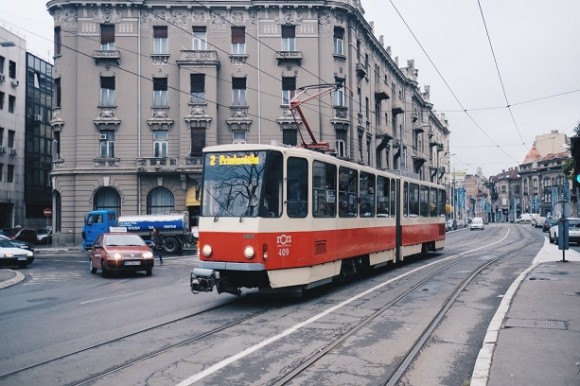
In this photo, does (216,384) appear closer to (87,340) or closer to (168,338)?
Result: (168,338)

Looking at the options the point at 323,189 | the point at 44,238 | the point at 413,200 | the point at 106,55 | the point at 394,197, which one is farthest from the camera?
the point at 44,238

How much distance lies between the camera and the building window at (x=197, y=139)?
37.3 meters

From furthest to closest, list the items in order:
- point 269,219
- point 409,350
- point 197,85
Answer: point 197,85
point 269,219
point 409,350

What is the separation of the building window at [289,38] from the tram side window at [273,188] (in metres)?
29.2

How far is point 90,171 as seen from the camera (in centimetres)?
3703

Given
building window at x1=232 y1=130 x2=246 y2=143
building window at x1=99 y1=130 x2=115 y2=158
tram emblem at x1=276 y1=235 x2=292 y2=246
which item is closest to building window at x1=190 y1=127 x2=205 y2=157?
building window at x1=232 y1=130 x2=246 y2=143

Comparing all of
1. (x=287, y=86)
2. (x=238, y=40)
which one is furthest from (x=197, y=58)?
(x=287, y=86)

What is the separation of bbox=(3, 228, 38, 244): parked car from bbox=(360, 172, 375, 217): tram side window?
109ft

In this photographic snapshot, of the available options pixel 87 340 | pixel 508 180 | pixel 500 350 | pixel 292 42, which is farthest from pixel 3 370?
pixel 508 180

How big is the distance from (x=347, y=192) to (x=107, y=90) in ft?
92.9

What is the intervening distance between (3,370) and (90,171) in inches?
1257

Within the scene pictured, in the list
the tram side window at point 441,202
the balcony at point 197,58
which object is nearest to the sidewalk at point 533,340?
the tram side window at point 441,202

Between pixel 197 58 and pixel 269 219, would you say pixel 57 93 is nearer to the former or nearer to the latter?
pixel 197 58

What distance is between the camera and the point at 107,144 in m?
37.6
